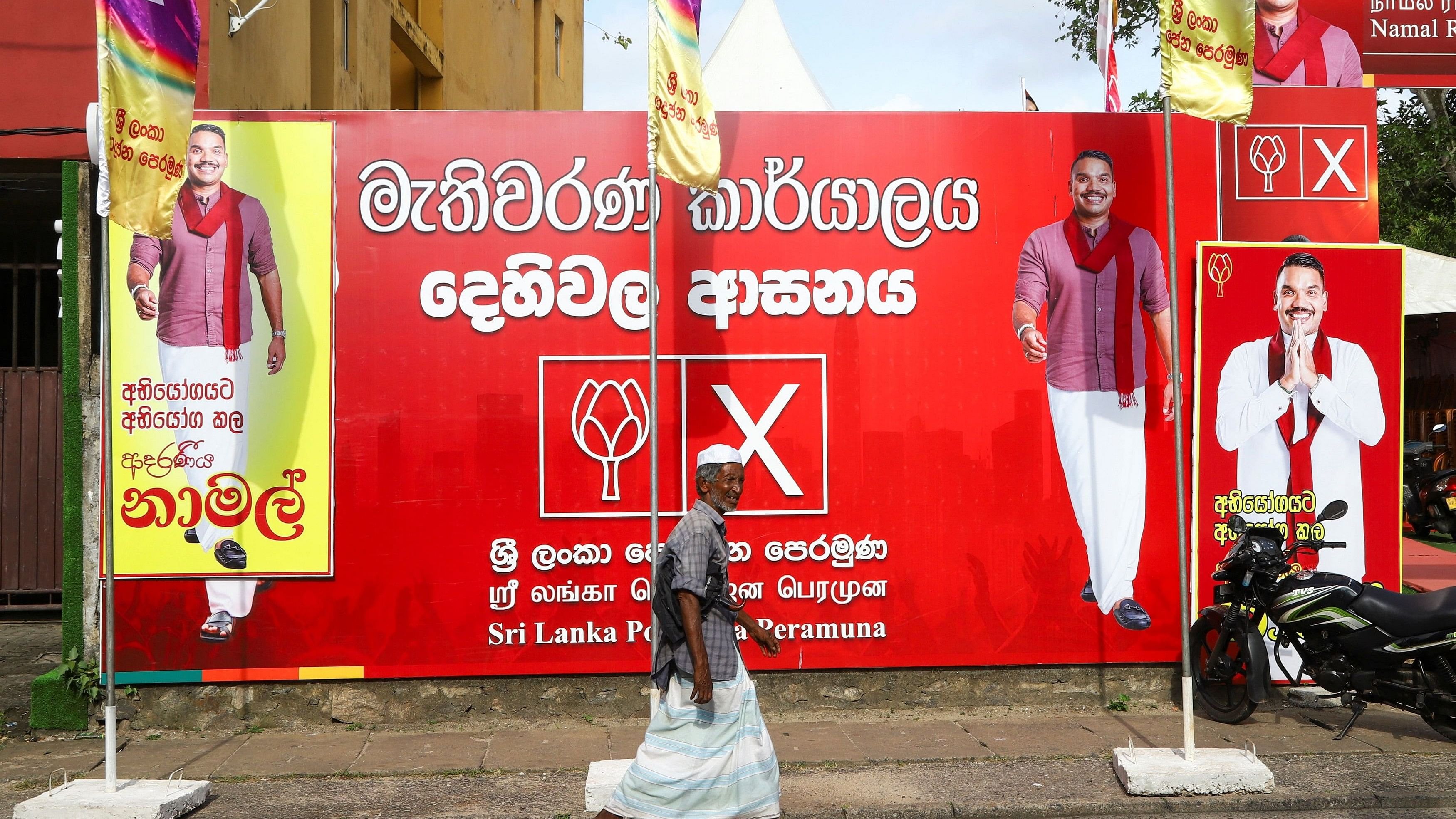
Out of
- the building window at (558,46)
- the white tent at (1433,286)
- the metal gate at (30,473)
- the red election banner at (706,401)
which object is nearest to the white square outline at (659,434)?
the red election banner at (706,401)

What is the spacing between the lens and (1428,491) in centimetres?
1639

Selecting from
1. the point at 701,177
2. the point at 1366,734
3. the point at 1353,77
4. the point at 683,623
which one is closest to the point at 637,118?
the point at 701,177

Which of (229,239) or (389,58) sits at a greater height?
(389,58)

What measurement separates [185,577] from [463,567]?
1.77m

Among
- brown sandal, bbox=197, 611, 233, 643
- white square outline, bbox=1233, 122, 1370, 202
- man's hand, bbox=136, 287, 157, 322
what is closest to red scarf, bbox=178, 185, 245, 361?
man's hand, bbox=136, 287, 157, 322

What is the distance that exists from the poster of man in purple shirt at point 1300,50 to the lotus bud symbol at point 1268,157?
0.54 meters

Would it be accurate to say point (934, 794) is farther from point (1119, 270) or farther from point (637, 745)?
point (1119, 270)

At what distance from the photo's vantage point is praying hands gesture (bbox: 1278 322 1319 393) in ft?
27.6

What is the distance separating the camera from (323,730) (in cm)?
791

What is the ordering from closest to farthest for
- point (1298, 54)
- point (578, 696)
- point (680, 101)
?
point (680, 101)
point (578, 696)
point (1298, 54)

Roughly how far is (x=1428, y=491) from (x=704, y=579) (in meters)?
14.6

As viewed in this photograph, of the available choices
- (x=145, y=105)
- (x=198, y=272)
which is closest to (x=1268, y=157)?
(x=145, y=105)

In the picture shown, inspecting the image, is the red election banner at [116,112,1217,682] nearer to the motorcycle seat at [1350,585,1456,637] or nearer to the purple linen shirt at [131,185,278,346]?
the purple linen shirt at [131,185,278,346]

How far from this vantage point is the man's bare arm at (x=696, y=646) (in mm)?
5258
